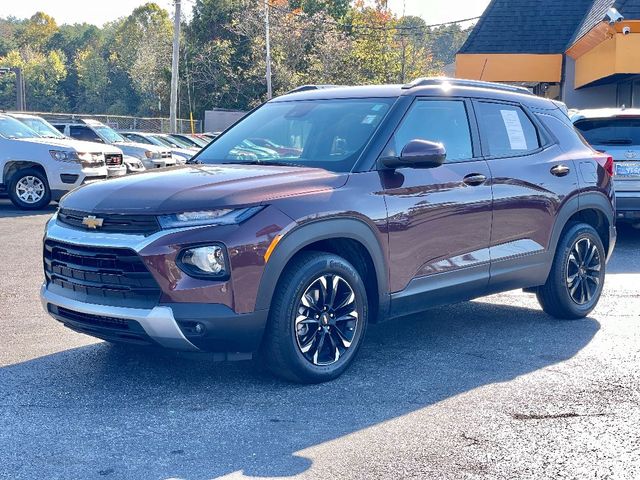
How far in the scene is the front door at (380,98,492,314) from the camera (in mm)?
5859

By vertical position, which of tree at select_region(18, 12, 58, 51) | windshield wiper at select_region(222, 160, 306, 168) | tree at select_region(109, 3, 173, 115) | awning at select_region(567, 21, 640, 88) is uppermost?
tree at select_region(18, 12, 58, 51)

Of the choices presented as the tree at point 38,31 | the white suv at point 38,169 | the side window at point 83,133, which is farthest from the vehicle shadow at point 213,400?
the tree at point 38,31

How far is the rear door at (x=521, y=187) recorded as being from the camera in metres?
6.61

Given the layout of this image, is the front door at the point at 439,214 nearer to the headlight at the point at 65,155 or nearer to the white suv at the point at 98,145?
the headlight at the point at 65,155

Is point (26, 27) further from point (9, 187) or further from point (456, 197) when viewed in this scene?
point (456, 197)

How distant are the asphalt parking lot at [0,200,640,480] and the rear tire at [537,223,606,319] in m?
0.22

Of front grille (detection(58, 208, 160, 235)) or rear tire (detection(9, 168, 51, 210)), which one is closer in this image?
front grille (detection(58, 208, 160, 235))

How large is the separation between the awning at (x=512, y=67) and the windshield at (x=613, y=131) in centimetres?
1554

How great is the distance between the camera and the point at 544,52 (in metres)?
28.3

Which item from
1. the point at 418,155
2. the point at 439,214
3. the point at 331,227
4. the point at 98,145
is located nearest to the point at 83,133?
the point at 98,145

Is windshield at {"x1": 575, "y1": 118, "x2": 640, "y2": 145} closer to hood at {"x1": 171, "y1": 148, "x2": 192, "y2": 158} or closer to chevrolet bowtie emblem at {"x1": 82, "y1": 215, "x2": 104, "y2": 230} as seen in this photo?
chevrolet bowtie emblem at {"x1": 82, "y1": 215, "x2": 104, "y2": 230}

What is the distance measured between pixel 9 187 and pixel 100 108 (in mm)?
83083

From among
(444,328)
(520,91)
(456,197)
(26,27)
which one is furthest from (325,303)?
(26,27)

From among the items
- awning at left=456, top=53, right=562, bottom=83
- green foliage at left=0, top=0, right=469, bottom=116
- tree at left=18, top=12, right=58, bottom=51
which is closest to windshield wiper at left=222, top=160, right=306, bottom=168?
awning at left=456, top=53, right=562, bottom=83
